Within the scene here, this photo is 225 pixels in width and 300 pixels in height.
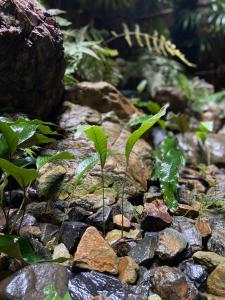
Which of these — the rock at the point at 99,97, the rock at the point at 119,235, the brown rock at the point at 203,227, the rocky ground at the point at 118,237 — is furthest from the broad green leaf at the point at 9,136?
the rock at the point at 99,97

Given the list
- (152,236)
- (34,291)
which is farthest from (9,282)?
(152,236)

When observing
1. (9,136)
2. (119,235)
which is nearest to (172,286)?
(119,235)

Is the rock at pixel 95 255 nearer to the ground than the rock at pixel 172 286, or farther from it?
farther from it

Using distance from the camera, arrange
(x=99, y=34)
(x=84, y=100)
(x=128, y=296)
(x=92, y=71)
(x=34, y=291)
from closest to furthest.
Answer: (x=34, y=291)
(x=128, y=296)
(x=84, y=100)
(x=92, y=71)
(x=99, y=34)

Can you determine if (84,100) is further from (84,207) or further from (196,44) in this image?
(196,44)

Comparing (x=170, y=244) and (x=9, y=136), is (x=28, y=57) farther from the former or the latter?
(x=170, y=244)

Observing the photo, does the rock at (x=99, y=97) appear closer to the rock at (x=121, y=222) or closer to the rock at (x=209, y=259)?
the rock at (x=121, y=222)

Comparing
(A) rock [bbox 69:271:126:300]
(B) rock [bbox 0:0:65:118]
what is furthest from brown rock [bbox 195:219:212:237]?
(B) rock [bbox 0:0:65:118]
